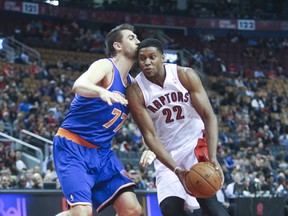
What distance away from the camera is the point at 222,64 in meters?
27.6

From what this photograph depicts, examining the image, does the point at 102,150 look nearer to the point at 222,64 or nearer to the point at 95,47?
the point at 95,47

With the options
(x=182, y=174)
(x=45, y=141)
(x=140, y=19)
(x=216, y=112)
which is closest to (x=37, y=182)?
(x=45, y=141)

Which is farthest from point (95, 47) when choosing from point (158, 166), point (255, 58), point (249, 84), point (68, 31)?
point (158, 166)

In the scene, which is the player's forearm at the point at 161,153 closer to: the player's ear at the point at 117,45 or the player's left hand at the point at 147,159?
the player's left hand at the point at 147,159

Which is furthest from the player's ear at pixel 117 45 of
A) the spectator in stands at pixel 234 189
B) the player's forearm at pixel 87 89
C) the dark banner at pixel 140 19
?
the dark banner at pixel 140 19

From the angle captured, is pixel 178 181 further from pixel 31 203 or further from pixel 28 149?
pixel 28 149

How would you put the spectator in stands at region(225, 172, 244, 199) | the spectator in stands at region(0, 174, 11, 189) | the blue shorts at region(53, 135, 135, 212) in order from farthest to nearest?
1. the spectator in stands at region(225, 172, 244, 199)
2. the spectator in stands at region(0, 174, 11, 189)
3. the blue shorts at region(53, 135, 135, 212)

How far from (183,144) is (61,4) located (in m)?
22.0

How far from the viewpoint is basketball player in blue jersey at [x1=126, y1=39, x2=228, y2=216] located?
230 inches

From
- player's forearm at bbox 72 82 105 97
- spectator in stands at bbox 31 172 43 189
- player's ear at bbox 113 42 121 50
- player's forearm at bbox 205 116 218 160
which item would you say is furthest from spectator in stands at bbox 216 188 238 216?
player's forearm at bbox 72 82 105 97

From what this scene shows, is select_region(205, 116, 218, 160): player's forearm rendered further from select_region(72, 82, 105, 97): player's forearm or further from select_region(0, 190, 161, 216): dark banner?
select_region(0, 190, 161, 216): dark banner

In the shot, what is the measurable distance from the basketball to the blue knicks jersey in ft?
2.69

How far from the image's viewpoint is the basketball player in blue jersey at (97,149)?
5645 mm

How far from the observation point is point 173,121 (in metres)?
6.08
